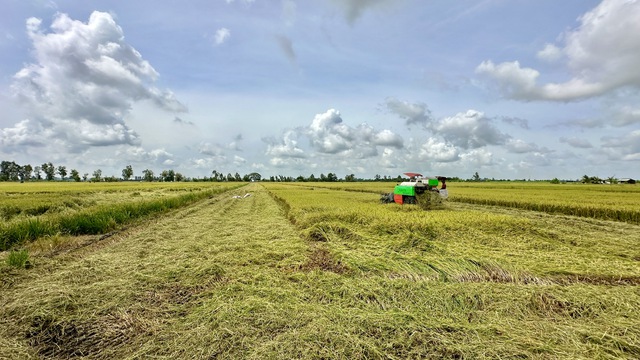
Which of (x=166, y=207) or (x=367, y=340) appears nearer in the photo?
(x=367, y=340)

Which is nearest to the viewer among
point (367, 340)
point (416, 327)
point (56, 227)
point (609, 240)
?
point (367, 340)

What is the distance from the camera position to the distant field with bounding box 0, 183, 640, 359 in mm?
3377

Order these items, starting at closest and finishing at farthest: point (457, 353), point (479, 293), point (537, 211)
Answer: point (457, 353), point (479, 293), point (537, 211)

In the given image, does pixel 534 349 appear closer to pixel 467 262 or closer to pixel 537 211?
pixel 467 262

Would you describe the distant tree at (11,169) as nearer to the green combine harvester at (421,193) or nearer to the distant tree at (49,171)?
the distant tree at (49,171)

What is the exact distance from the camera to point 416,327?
12.1ft

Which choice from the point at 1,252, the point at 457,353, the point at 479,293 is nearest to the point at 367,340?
the point at 457,353

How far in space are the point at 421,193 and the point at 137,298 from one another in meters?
14.8

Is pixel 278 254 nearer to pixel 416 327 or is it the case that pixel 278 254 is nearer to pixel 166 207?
pixel 416 327

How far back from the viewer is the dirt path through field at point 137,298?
3.57m

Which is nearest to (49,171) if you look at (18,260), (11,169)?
(11,169)

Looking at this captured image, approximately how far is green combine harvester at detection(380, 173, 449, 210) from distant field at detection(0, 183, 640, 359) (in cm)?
779

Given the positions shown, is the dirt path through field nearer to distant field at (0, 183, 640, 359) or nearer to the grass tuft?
distant field at (0, 183, 640, 359)

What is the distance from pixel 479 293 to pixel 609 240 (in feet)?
25.8
